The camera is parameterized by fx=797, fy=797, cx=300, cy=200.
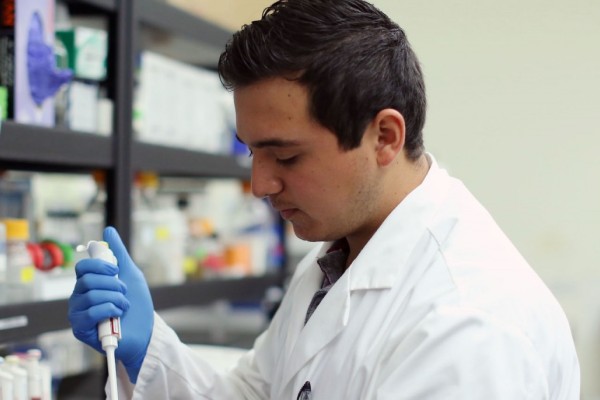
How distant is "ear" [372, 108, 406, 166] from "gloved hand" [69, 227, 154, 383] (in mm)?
475

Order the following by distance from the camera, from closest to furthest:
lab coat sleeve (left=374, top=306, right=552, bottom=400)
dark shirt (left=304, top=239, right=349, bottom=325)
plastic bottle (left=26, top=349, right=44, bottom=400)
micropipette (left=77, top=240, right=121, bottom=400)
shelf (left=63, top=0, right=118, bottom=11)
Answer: lab coat sleeve (left=374, top=306, right=552, bottom=400) → micropipette (left=77, top=240, right=121, bottom=400) → plastic bottle (left=26, top=349, right=44, bottom=400) → dark shirt (left=304, top=239, right=349, bottom=325) → shelf (left=63, top=0, right=118, bottom=11)

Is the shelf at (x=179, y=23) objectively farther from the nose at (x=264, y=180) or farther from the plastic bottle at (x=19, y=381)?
the plastic bottle at (x=19, y=381)

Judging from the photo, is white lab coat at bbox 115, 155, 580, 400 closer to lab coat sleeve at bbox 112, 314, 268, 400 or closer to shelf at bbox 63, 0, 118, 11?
lab coat sleeve at bbox 112, 314, 268, 400

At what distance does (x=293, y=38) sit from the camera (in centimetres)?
124

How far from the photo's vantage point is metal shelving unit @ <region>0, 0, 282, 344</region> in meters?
1.58

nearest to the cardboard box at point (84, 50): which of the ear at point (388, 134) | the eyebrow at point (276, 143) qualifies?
the eyebrow at point (276, 143)

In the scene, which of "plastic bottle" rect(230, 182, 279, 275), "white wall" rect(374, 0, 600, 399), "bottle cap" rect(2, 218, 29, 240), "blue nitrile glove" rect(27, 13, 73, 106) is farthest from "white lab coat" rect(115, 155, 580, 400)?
"white wall" rect(374, 0, 600, 399)

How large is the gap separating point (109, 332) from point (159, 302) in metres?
→ 0.82

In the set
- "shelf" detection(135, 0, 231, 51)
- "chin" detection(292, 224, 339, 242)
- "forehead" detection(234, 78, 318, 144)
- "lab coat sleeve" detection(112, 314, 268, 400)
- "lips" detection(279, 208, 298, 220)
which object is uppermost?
"shelf" detection(135, 0, 231, 51)

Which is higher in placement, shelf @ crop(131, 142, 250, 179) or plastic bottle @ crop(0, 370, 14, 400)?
shelf @ crop(131, 142, 250, 179)

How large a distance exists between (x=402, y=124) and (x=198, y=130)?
1.26m

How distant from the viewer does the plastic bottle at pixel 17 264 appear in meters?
1.61

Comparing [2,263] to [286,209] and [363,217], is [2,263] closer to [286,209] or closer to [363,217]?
[286,209]

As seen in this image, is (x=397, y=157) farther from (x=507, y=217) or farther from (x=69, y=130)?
(x=507, y=217)
